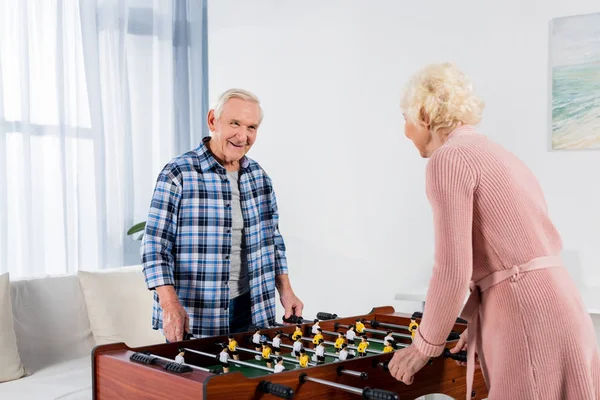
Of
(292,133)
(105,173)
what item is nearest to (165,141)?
(105,173)

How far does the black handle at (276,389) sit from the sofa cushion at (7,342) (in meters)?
1.90

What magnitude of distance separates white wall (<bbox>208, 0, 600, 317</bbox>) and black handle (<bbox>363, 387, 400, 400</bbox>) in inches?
79.6

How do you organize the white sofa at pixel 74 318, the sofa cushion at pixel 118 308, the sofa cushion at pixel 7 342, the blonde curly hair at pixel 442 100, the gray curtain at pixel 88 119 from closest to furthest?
the blonde curly hair at pixel 442 100 → the sofa cushion at pixel 7 342 → the white sofa at pixel 74 318 → the sofa cushion at pixel 118 308 → the gray curtain at pixel 88 119

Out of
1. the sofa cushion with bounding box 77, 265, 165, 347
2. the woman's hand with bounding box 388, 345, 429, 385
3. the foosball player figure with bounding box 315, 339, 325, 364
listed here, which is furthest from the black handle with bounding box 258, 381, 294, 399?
the sofa cushion with bounding box 77, 265, 165, 347

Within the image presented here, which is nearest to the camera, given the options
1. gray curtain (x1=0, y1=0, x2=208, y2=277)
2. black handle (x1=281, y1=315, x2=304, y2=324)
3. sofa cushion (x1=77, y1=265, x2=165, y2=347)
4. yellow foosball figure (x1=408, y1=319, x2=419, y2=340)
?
yellow foosball figure (x1=408, y1=319, x2=419, y2=340)

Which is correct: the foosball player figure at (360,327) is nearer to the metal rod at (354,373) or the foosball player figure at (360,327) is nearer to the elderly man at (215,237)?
the elderly man at (215,237)

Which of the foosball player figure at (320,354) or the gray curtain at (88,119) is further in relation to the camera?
the gray curtain at (88,119)

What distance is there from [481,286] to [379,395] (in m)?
0.38

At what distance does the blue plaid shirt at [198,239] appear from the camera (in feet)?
8.27

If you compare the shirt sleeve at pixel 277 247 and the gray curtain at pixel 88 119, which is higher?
the gray curtain at pixel 88 119

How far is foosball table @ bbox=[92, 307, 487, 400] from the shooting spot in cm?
174

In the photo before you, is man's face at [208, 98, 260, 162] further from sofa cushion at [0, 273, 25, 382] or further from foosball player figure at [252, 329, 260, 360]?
sofa cushion at [0, 273, 25, 382]

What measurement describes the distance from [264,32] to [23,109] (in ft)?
5.22

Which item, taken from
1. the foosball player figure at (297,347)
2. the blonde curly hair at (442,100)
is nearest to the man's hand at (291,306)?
the foosball player figure at (297,347)
